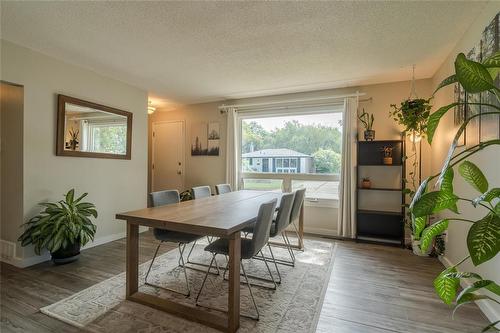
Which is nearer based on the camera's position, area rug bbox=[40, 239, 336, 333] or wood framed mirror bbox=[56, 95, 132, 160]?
area rug bbox=[40, 239, 336, 333]

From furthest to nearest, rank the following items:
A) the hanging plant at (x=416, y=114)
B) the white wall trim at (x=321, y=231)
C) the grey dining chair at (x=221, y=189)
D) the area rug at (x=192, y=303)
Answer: the white wall trim at (x=321, y=231), the grey dining chair at (x=221, y=189), the hanging plant at (x=416, y=114), the area rug at (x=192, y=303)

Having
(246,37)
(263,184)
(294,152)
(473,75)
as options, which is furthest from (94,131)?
(473,75)

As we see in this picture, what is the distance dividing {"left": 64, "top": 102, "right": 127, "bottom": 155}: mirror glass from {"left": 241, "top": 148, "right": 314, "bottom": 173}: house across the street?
7.02ft

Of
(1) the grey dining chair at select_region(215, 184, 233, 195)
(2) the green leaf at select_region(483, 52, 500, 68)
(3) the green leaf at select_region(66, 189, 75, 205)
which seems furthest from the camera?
(1) the grey dining chair at select_region(215, 184, 233, 195)

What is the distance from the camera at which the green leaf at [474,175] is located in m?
1.05

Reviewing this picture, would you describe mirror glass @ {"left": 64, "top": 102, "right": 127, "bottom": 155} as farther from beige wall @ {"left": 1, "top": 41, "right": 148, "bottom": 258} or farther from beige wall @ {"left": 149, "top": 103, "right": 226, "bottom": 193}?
beige wall @ {"left": 149, "top": 103, "right": 226, "bottom": 193}

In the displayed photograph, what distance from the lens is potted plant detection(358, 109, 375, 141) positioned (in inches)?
148

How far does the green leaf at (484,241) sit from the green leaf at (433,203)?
0.13 metres

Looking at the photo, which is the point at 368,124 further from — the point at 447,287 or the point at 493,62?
the point at 447,287

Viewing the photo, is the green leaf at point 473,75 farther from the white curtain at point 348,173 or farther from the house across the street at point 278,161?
the house across the street at point 278,161

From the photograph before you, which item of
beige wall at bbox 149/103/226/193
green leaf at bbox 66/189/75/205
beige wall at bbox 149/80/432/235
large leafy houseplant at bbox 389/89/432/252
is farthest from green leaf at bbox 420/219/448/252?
beige wall at bbox 149/103/226/193

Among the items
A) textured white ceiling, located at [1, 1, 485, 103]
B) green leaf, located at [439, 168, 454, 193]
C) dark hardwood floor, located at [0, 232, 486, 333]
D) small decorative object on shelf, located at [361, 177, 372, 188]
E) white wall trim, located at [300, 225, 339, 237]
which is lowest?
dark hardwood floor, located at [0, 232, 486, 333]

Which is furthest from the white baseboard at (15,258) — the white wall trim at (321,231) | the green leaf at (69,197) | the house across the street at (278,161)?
the white wall trim at (321,231)

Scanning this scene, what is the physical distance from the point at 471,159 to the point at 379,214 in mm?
1726
